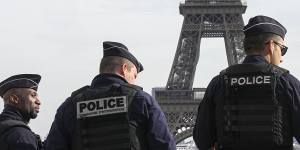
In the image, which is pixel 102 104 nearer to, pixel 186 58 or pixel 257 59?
pixel 257 59

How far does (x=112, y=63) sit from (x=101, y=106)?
1.27 feet

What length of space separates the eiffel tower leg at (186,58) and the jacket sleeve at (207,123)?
50221mm

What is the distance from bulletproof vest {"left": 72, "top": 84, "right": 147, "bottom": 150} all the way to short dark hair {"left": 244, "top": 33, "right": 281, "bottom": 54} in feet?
3.30

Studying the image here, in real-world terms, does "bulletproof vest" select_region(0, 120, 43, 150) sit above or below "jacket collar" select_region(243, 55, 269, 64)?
below

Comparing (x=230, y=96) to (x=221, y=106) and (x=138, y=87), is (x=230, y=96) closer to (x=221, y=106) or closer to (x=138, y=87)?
(x=221, y=106)

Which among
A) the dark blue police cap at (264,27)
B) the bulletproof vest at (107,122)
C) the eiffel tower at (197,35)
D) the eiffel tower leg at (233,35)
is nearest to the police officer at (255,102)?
the dark blue police cap at (264,27)

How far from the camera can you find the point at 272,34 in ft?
21.0

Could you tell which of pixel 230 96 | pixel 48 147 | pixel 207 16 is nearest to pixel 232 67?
pixel 230 96

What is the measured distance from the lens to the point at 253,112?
625cm

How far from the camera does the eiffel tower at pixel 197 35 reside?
56062 mm

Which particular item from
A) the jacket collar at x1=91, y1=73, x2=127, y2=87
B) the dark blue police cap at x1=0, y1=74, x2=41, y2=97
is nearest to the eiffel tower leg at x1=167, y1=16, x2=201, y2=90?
the dark blue police cap at x1=0, y1=74, x2=41, y2=97

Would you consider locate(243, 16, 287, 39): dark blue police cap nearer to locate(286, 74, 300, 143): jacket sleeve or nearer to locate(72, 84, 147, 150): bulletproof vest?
locate(286, 74, 300, 143): jacket sleeve

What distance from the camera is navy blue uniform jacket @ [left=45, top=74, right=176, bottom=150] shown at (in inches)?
241

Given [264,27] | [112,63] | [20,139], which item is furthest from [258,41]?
[20,139]
